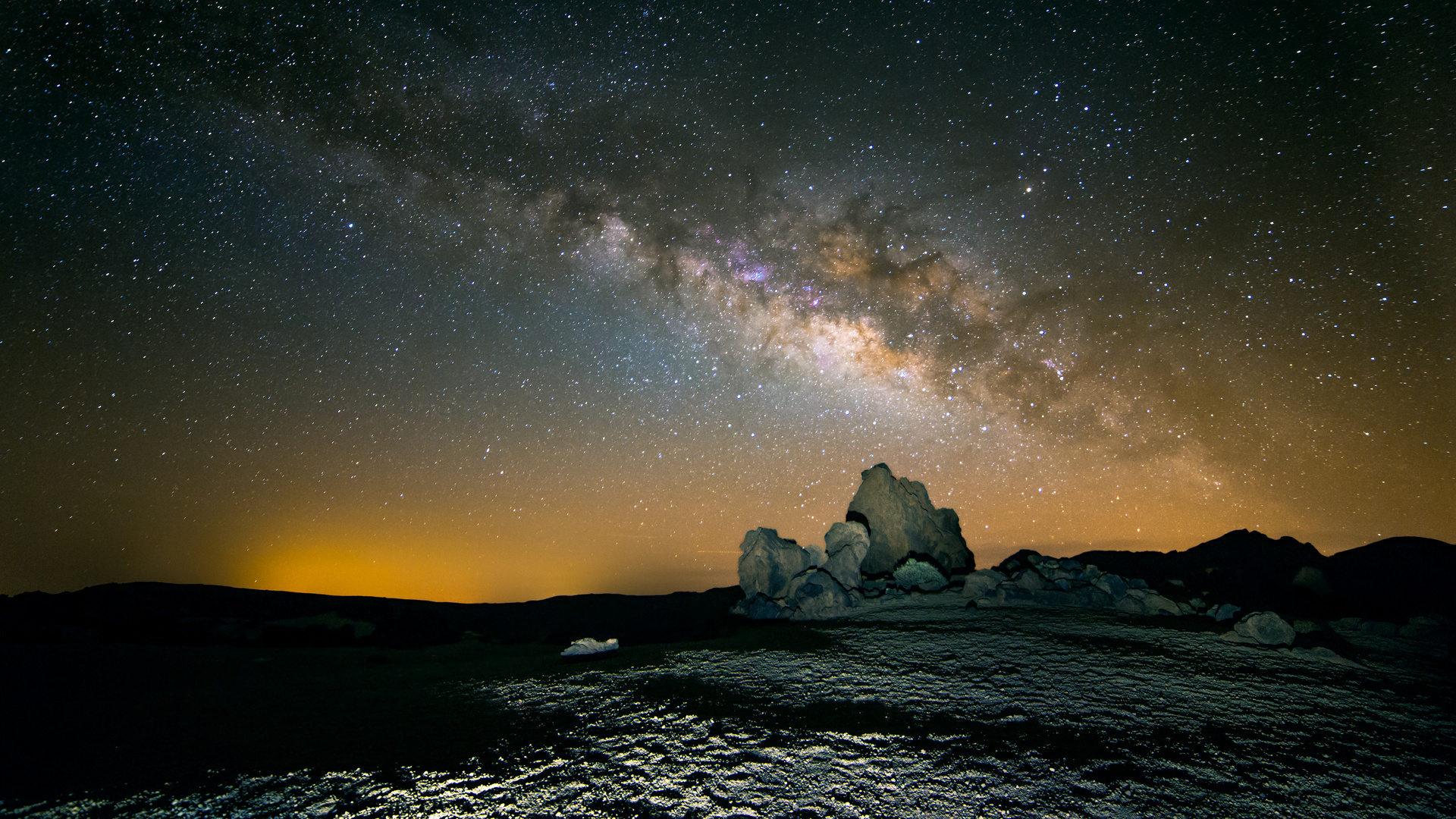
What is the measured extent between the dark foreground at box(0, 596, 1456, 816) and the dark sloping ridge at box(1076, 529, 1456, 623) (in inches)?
399

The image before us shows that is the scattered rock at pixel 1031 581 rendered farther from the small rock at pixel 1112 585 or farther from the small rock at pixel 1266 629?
the small rock at pixel 1266 629

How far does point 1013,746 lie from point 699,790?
2616 millimetres

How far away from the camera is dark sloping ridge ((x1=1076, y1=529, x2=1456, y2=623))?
1587cm

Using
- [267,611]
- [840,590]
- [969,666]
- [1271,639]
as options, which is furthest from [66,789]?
[267,611]

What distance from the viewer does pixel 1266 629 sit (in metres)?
8.16

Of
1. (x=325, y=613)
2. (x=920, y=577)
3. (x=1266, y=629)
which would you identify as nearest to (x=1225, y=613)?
(x=1266, y=629)

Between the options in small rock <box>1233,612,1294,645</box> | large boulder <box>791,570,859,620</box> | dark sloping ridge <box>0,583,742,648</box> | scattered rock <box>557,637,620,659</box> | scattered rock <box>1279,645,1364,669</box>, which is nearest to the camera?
scattered rock <box>1279,645,1364,669</box>

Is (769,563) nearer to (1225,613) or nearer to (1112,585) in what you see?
(1112,585)

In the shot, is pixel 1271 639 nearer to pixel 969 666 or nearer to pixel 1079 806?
pixel 969 666

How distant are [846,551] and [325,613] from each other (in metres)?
17.3

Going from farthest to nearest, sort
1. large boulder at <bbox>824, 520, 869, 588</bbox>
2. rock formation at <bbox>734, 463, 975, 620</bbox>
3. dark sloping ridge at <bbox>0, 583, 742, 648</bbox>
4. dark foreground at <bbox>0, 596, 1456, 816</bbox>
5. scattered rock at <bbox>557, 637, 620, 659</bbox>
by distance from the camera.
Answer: large boulder at <bbox>824, 520, 869, 588</bbox> < rock formation at <bbox>734, 463, 975, 620</bbox> < dark sloping ridge at <bbox>0, 583, 742, 648</bbox> < scattered rock at <bbox>557, 637, 620, 659</bbox> < dark foreground at <bbox>0, 596, 1456, 816</bbox>

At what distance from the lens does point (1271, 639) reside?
8070 mm

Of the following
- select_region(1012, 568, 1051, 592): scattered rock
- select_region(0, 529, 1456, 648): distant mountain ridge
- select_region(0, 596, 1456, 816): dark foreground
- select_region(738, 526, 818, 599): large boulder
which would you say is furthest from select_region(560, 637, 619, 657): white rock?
select_region(1012, 568, 1051, 592): scattered rock

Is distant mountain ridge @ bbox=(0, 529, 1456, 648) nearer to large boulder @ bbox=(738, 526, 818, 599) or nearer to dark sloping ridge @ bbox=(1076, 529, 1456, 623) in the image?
dark sloping ridge @ bbox=(1076, 529, 1456, 623)
